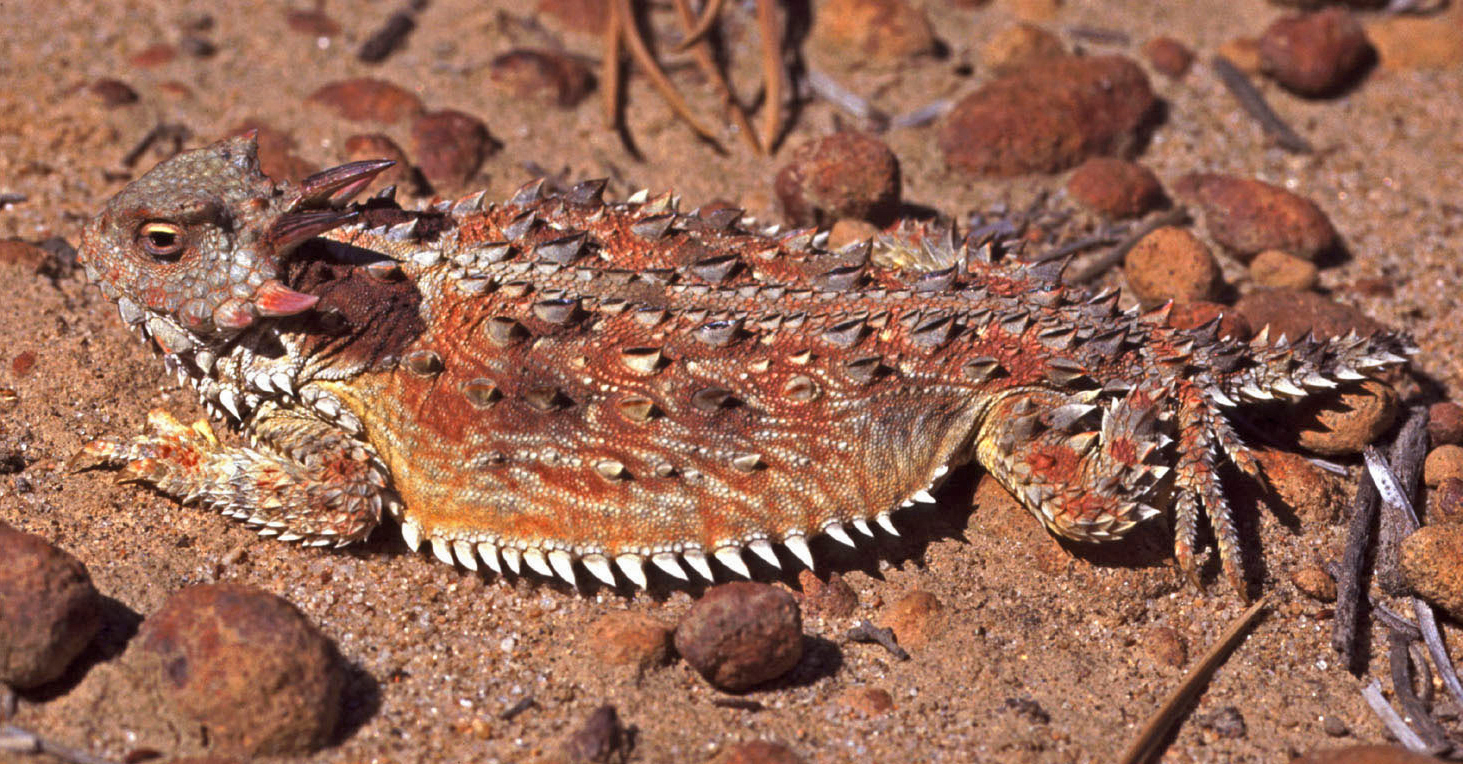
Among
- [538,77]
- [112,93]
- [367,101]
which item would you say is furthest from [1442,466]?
[112,93]

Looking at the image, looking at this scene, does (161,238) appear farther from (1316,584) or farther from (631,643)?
(1316,584)

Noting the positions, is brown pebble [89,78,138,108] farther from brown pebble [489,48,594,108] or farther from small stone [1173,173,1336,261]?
small stone [1173,173,1336,261]

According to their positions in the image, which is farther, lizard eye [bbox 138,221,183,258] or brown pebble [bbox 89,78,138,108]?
brown pebble [bbox 89,78,138,108]

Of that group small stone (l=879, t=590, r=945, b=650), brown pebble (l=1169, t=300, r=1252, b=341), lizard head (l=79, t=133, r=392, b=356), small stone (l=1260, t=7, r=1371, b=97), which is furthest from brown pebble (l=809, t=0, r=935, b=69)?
small stone (l=879, t=590, r=945, b=650)

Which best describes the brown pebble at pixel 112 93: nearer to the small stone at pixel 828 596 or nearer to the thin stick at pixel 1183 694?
the small stone at pixel 828 596

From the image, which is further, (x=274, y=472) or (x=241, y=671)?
(x=274, y=472)

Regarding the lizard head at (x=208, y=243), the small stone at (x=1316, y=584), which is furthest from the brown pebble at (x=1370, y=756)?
the lizard head at (x=208, y=243)

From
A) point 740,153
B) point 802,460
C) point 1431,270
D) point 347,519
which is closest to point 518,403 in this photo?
point 347,519
